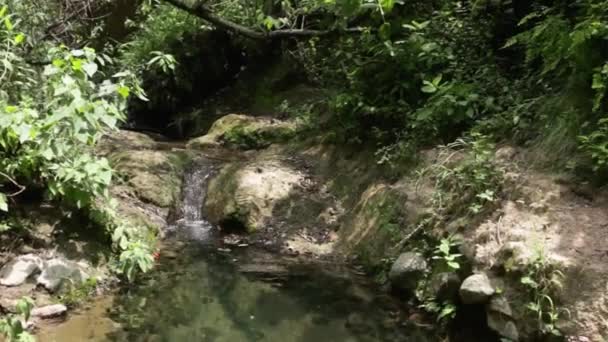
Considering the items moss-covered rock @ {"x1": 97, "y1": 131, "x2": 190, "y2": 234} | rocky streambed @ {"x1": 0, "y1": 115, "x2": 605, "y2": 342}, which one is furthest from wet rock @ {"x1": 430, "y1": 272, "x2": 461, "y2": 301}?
moss-covered rock @ {"x1": 97, "y1": 131, "x2": 190, "y2": 234}

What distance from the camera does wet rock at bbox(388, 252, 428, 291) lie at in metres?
5.08

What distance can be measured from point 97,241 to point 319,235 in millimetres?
2442

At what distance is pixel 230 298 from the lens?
5312 millimetres

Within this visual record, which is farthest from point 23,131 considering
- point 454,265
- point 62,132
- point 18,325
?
point 454,265

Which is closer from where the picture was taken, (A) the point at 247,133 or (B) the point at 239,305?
(B) the point at 239,305

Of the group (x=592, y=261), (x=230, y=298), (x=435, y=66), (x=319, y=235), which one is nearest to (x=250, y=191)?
(x=319, y=235)

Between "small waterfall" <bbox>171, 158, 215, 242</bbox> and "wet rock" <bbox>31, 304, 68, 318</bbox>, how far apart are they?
7.88 ft

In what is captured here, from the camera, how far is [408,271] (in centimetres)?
512

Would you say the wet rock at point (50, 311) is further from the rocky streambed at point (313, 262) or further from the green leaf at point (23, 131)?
the green leaf at point (23, 131)

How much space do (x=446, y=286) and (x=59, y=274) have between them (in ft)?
10.3

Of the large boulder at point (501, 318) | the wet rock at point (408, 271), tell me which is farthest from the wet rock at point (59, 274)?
the large boulder at point (501, 318)

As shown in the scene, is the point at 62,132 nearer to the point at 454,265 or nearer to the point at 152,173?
the point at 152,173

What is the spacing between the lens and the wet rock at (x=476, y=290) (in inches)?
167

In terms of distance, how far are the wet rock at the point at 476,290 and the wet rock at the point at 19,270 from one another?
342 cm
